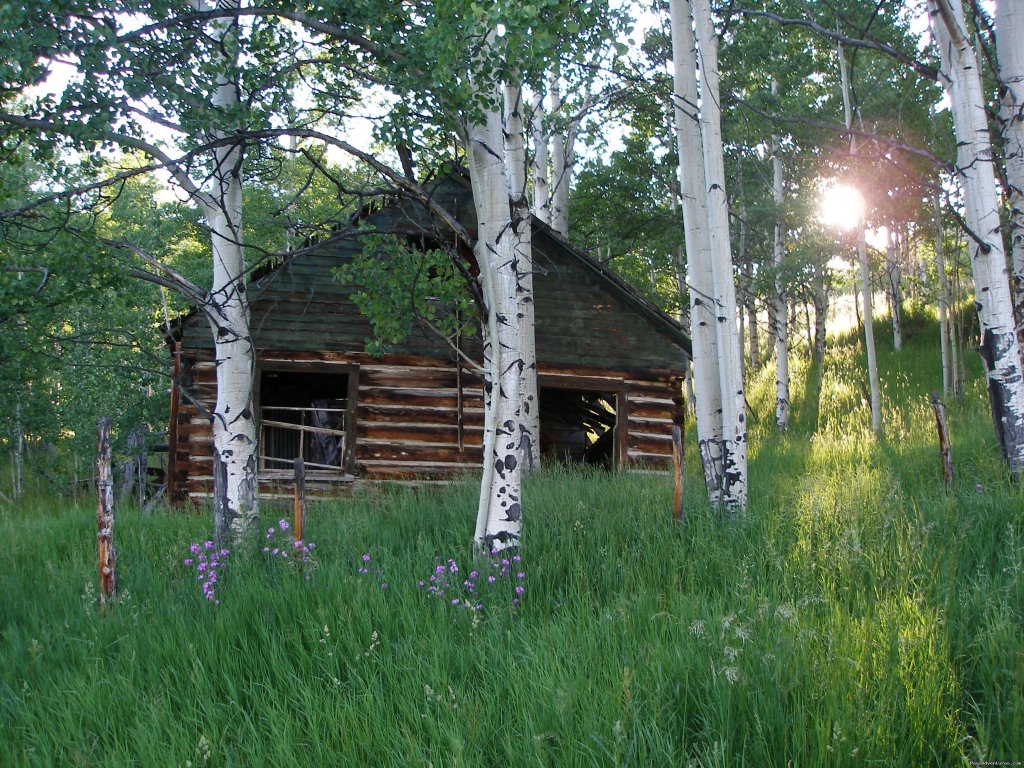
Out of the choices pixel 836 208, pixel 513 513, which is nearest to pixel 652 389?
pixel 513 513

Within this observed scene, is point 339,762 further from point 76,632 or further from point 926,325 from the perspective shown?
point 926,325

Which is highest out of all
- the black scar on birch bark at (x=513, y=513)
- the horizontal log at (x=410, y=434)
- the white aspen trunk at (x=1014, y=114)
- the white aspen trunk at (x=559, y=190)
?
the white aspen trunk at (x=559, y=190)

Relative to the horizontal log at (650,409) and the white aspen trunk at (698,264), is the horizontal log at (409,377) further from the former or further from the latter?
the white aspen trunk at (698,264)

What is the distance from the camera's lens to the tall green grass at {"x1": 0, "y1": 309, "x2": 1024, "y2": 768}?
312 cm

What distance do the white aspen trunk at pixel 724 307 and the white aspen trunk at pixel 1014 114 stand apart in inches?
102

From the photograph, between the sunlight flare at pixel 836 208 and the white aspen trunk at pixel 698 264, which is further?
the sunlight flare at pixel 836 208

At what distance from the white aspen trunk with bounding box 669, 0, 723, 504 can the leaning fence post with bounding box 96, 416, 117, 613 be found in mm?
4733

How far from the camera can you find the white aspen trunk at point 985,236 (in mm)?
6379

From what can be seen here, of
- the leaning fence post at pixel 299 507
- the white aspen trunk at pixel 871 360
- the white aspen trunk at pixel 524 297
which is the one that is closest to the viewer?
the leaning fence post at pixel 299 507

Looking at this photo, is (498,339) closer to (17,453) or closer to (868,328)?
(868,328)

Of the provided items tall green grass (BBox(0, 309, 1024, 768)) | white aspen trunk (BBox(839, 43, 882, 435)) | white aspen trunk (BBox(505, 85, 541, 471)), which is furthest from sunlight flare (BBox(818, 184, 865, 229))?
tall green grass (BBox(0, 309, 1024, 768))

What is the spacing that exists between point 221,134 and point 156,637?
5.23m

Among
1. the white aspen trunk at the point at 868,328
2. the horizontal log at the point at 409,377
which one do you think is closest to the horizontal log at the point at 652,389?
the horizontal log at the point at 409,377

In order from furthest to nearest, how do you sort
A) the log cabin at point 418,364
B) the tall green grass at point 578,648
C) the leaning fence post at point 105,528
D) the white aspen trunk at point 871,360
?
the white aspen trunk at point 871,360
the log cabin at point 418,364
the leaning fence post at point 105,528
the tall green grass at point 578,648
